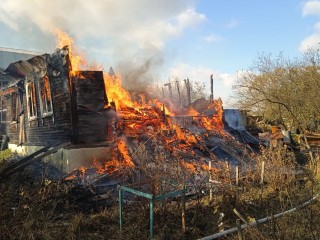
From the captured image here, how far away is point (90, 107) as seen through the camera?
1323 centimetres

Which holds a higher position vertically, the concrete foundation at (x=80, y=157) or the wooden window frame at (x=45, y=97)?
the wooden window frame at (x=45, y=97)

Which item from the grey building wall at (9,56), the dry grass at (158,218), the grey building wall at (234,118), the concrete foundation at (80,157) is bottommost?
the dry grass at (158,218)

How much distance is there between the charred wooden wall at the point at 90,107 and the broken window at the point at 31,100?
5.03m

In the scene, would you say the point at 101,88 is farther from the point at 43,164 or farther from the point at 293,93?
the point at 293,93

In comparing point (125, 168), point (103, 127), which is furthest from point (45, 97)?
point (125, 168)

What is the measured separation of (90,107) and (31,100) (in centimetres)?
602

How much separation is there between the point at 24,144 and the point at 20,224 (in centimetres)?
1545

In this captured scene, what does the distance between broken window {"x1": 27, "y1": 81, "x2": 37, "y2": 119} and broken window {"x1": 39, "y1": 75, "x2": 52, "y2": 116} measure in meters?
1.19

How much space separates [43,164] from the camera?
50.1 ft

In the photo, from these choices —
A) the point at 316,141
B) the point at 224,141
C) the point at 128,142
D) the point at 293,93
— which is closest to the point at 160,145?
the point at 128,142

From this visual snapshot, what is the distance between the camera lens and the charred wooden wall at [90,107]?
13.1m

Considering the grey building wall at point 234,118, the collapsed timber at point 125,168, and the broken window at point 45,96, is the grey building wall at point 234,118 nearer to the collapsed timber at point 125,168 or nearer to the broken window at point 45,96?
the collapsed timber at point 125,168

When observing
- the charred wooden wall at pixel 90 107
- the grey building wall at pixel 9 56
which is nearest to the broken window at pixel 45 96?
the charred wooden wall at pixel 90 107

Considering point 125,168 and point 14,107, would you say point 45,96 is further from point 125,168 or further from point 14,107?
point 14,107
